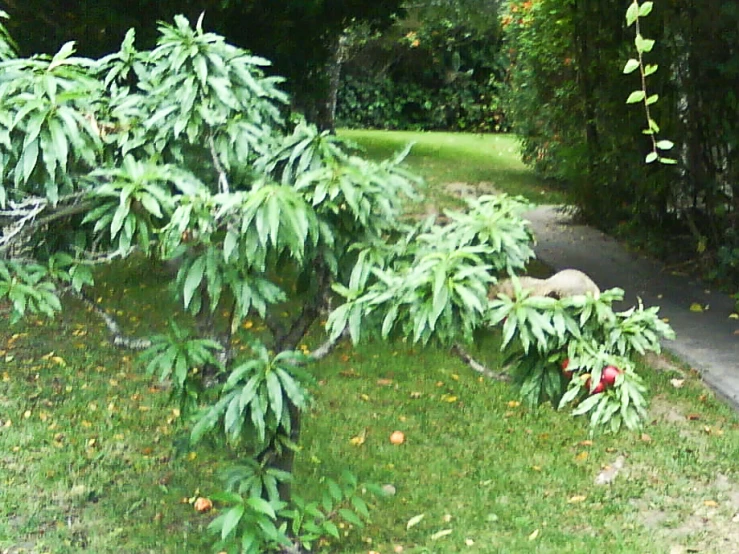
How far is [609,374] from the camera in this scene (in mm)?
2676

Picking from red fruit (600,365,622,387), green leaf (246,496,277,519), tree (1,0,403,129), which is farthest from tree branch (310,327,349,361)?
tree (1,0,403,129)

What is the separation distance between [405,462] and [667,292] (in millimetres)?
4409

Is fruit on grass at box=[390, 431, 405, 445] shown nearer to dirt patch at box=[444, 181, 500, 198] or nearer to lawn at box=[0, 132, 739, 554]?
lawn at box=[0, 132, 739, 554]

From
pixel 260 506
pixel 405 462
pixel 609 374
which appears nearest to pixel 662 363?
pixel 405 462

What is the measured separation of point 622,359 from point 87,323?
600cm

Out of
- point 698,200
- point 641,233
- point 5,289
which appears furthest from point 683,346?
point 5,289

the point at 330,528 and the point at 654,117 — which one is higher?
the point at 654,117

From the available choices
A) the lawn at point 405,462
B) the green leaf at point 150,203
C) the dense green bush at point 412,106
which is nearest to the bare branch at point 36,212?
the green leaf at point 150,203

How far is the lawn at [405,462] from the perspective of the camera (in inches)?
160

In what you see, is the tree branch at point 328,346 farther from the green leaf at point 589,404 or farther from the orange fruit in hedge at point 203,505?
the orange fruit in hedge at point 203,505

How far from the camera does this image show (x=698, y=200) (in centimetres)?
Result: 897

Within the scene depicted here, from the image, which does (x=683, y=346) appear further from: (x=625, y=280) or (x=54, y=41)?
(x=54, y=41)

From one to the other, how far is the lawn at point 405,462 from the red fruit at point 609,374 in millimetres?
1021

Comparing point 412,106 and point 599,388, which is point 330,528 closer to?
point 599,388
